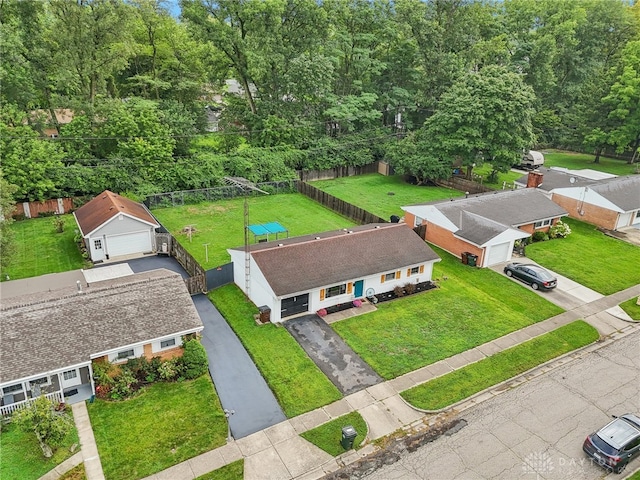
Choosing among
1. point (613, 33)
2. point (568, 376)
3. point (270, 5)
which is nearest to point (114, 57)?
point (270, 5)

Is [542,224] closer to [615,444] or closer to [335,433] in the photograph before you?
[615,444]

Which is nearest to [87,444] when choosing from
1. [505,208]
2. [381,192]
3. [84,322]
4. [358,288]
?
[84,322]

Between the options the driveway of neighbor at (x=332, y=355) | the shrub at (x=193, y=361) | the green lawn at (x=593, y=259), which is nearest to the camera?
the shrub at (x=193, y=361)

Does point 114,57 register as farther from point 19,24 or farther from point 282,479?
point 282,479

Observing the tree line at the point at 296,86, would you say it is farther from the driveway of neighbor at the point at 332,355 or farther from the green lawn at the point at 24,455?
the green lawn at the point at 24,455

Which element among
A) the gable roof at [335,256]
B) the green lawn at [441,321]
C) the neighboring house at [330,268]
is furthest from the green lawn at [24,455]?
the green lawn at [441,321]

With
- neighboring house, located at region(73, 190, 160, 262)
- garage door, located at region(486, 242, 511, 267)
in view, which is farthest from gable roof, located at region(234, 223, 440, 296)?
neighboring house, located at region(73, 190, 160, 262)

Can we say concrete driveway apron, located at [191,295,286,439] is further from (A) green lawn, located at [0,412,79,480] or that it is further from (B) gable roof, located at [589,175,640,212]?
(B) gable roof, located at [589,175,640,212]
